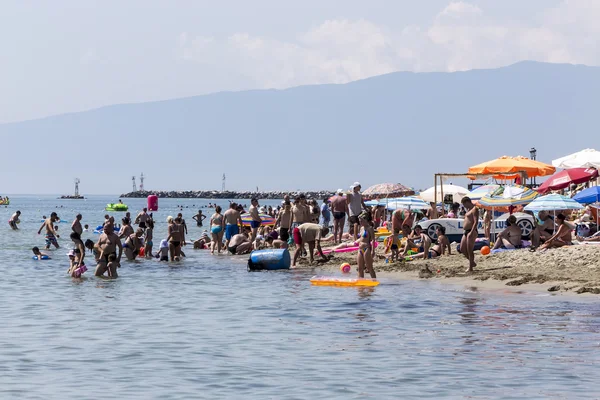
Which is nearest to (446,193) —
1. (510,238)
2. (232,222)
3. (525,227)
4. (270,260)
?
(232,222)

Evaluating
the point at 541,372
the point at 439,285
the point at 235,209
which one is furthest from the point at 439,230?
the point at 541,372

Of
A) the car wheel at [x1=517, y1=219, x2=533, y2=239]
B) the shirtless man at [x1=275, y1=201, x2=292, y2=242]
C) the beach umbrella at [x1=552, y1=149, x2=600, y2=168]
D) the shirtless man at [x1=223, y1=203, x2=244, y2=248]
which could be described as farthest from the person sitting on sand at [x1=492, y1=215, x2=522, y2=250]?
the beach umbrella at [x1=552, y1=149, x2=600, y2=168]

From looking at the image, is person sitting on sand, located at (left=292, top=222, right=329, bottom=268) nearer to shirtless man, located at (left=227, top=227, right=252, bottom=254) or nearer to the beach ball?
the beach ball

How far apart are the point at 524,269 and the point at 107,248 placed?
29.9 feet

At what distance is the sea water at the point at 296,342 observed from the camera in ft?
33.8

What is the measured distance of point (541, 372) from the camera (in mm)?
10742

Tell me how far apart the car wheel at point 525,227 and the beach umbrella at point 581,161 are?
304 inches

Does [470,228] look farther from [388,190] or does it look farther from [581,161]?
[388,190]

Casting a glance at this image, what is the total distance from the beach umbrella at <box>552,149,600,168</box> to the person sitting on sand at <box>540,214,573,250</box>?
1087 centimetres

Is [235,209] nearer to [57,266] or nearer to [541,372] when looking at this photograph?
[57,266]

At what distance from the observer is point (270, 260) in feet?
78.3

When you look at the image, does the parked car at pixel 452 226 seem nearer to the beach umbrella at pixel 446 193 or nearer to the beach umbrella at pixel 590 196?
the beach umbrella at pixel 590 196

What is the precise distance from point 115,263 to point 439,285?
766 cm

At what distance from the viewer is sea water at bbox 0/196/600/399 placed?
10297mm
